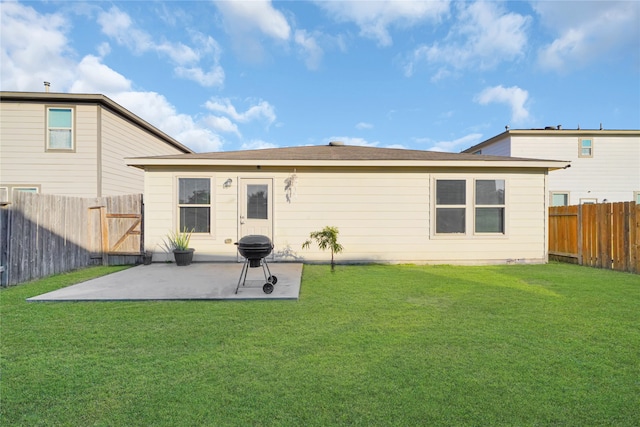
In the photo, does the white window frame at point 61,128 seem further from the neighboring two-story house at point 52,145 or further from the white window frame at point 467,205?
the white window frame at point 467,205

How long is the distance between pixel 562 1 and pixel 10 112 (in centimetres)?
1742

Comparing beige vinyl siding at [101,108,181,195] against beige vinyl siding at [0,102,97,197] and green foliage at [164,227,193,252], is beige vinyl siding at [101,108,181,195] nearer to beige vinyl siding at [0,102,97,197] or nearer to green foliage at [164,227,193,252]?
beige vinyl siding at [0,102,97,197]

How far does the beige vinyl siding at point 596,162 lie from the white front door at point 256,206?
13264mm

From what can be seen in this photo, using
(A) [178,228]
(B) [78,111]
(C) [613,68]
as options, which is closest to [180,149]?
(B) [78,111]

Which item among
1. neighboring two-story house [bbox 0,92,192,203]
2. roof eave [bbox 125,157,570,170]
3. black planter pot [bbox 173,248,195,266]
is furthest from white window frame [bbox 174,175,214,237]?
neighboring two-story house [bbox 0,92,192,203]

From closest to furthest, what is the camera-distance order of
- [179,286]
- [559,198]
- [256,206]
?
[179,286] → [256,206] → [559,198]

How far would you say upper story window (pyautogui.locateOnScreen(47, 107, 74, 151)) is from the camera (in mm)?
10055

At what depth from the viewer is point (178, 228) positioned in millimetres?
7840

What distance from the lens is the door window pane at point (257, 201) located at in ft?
25.9

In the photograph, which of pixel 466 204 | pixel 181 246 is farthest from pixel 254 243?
pixel 466 204

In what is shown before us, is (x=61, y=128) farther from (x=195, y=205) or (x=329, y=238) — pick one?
(x=329, y=238)

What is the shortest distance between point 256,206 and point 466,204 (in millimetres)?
5315

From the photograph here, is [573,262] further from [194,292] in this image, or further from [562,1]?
[194,292]

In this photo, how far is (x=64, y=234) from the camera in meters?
7.00
